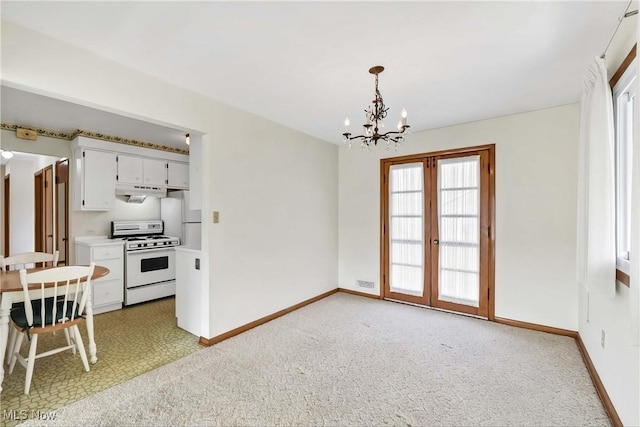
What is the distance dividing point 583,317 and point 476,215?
1462 millimetres

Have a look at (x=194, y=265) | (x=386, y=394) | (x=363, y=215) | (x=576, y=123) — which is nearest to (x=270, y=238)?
(x=194, y=265)

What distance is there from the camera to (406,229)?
432 cm

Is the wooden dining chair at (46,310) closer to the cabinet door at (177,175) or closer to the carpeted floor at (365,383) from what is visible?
the carpeted floor at (365,383)

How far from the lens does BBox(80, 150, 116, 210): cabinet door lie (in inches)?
158

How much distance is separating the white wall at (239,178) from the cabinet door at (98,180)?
89.3 inches

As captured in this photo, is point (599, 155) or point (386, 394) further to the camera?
point (386, 394)

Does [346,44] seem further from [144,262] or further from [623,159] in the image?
[144,262]

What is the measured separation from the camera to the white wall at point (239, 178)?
2.05m

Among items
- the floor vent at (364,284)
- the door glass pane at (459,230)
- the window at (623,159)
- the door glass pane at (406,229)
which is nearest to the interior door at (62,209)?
the floor vent at (364,284)

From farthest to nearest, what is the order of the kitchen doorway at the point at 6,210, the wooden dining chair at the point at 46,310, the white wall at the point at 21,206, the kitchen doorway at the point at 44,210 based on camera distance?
the white wall at the point at 21,206, the kitchen doorway at the point at 6,210, the kitchen doorway at the point at 44,210, the wooden dining chair at the point at 46,310

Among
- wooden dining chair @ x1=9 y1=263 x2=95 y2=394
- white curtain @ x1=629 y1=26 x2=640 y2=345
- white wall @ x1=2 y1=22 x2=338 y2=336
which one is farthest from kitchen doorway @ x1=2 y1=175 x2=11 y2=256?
white curtain @ x1=629 y1=26 x2=640 y2=345

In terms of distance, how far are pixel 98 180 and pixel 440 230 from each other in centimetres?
490

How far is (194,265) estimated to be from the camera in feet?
10.5

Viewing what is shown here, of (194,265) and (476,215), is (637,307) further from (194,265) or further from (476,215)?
(194,265)
